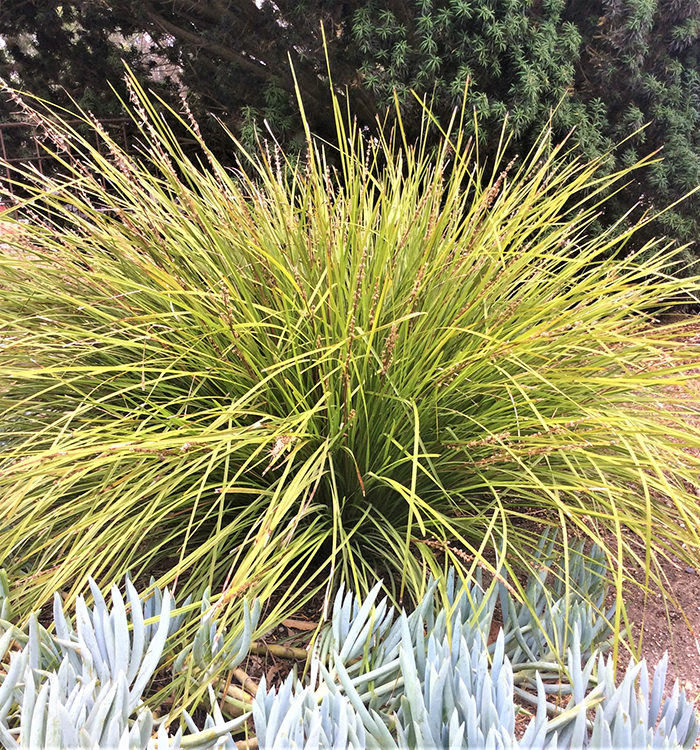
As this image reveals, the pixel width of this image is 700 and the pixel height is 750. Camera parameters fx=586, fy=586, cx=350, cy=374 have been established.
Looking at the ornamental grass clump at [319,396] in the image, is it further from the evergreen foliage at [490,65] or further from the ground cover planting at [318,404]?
the evergreen foliage at [490,65]

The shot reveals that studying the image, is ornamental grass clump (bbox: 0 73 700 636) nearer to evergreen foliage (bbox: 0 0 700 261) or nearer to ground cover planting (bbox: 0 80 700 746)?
ground cover planting (bbox: 0 80 700 746)

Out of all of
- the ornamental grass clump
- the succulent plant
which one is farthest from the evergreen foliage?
the succulent plant

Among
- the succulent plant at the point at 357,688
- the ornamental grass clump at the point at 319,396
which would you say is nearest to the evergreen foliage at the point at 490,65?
the ornamental grass clump at the point at 319,396

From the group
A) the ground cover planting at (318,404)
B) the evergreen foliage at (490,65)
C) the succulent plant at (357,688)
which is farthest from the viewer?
the evergreen foliage at (490,65)

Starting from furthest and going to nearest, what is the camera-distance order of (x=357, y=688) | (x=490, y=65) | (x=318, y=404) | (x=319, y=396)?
(x=490, y=65) < (x=319, y=396) < (x=318, y=404) < (x=357, y=688)

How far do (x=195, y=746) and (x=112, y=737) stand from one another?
0.13 meters

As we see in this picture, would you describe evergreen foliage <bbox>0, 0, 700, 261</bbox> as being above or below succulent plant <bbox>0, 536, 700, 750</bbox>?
above

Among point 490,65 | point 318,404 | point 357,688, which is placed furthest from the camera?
point 490,65

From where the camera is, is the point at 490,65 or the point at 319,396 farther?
the point at 490,65

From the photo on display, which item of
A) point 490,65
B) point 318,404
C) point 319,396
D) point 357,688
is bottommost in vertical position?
point 357,688

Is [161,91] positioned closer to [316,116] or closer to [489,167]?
[316,116]

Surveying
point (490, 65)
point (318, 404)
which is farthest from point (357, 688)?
point (490, 65)

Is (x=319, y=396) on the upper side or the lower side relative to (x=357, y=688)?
upper

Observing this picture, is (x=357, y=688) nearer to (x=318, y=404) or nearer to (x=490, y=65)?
(x=318, y=404)
